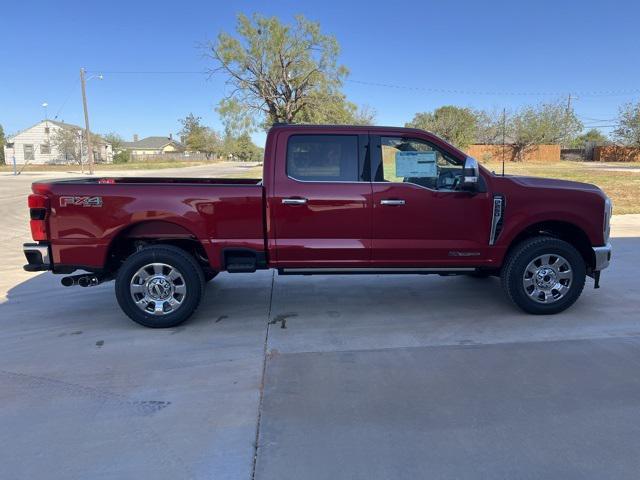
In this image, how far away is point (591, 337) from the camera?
4590mm

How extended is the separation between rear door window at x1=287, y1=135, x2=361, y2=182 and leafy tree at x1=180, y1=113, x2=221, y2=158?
11332cm

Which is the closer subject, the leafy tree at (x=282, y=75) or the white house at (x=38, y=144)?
the leafy tree at (x=282, y=75)

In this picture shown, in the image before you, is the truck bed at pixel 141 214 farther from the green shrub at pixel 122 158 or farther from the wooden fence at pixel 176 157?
the wooden fence at pixel 176 157

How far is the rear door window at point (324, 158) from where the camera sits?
16.4 feet

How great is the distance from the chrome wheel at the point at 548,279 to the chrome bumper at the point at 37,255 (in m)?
4.80

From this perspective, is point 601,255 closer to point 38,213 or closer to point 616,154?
point 38,213

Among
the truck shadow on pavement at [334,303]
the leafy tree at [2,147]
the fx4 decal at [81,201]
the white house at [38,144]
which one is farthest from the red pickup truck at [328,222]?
the leafy tree at [2,147]

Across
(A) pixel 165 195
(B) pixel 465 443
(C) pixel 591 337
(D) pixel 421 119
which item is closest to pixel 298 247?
(A) pixel 165 195

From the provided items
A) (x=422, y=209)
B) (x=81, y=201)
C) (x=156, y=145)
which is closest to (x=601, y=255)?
(x=422, y=209)

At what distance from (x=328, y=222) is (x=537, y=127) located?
61.6m

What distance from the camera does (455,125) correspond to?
2111 inches

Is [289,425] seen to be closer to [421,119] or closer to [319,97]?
[319,97]

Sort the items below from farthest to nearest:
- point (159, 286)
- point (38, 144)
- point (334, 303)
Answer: point (38, 144)
point (334, 303)
point (159, 286)

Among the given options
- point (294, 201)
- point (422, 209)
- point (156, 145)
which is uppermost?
point (156, 145)
